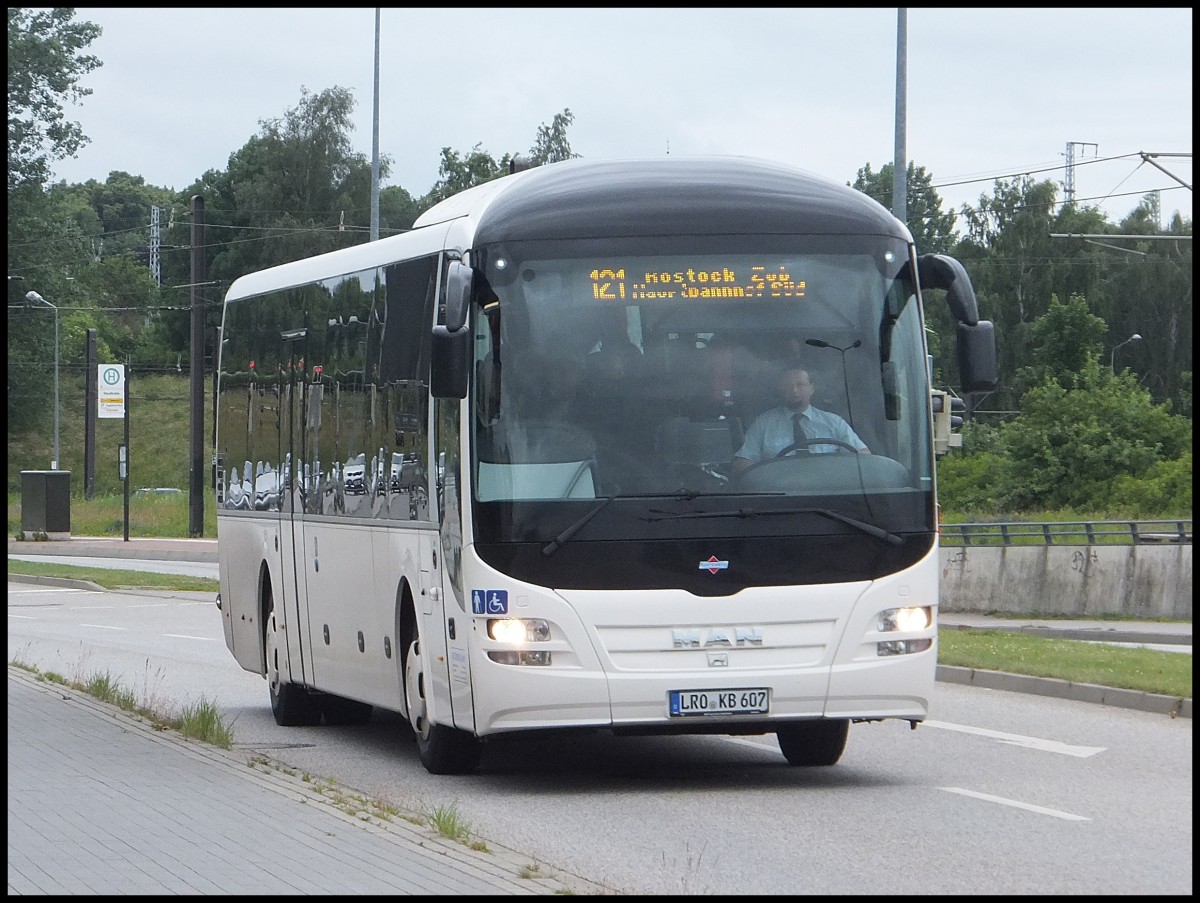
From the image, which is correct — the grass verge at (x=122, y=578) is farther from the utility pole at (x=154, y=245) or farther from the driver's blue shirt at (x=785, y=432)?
the utility pole at (x=154, y=245)

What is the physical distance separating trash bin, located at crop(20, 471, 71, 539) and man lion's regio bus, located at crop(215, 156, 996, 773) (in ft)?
179

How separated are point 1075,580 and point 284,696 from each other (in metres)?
23.9

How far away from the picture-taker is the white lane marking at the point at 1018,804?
10336 mm

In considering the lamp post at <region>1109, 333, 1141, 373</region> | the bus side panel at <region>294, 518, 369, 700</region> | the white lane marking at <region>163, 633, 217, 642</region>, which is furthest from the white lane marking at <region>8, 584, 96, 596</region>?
the lamp post at <region>1109, 333, 1141, 373</region>

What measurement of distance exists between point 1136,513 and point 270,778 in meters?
56.8

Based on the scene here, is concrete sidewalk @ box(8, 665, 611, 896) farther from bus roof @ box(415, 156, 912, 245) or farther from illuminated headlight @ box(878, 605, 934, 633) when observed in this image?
bus roof @ box(415, 156, 912, 245)

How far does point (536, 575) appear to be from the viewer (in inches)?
434

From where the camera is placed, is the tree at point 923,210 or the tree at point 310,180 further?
the tree at point 923,210

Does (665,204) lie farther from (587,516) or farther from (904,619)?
(904,619)

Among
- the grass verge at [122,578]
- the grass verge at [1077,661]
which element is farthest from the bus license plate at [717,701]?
the grass verge at [122,578]

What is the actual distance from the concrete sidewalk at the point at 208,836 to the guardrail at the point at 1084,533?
91.7 feet

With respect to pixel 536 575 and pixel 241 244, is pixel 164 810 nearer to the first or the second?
pixel 536 575

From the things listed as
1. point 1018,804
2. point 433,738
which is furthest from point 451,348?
point 1018,804

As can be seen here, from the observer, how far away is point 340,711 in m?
16.2
